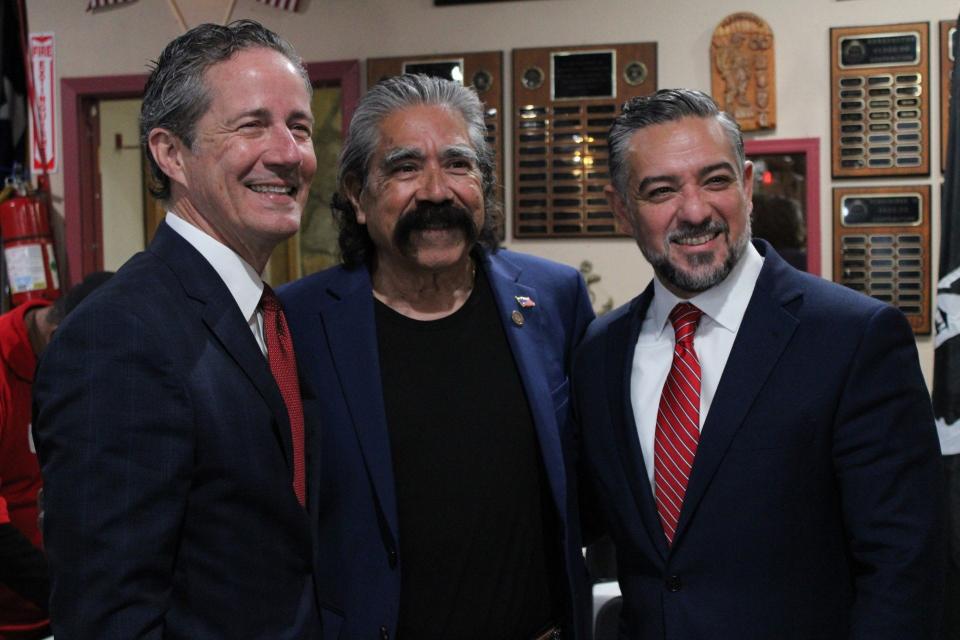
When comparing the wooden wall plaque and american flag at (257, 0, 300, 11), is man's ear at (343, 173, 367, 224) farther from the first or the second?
the wooden wall plaque

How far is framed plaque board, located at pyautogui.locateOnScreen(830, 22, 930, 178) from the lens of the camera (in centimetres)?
361

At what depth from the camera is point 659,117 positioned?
5.71ft

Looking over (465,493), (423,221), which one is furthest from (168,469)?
(423,221)

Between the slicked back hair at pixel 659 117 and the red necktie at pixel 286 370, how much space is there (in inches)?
27.7

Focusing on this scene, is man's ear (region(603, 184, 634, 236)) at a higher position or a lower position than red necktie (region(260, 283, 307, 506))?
higher

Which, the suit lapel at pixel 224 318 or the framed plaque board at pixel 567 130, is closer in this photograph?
the suit lapel at pixel 224 318

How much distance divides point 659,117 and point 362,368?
73cm

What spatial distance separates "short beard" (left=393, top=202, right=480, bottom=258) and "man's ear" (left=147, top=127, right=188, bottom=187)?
54 cm

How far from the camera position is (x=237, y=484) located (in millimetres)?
1286

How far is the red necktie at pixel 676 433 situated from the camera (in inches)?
63.6

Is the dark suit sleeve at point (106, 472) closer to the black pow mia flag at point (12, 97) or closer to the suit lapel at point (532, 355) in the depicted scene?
the suit lapel at point (532, 355)

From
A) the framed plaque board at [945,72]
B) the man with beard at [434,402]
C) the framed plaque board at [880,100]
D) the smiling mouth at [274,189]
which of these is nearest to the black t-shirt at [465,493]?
the man with beard at [434,402]

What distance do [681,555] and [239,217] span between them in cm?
91

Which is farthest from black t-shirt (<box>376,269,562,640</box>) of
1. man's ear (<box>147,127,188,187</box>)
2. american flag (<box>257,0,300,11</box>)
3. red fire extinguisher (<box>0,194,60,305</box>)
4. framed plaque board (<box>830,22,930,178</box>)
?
red fire extinguisher (<box>0,194,60,305</box>)
